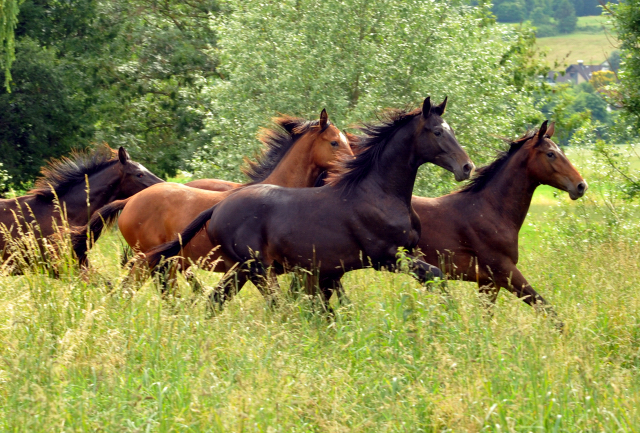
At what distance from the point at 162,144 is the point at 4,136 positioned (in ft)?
13.1

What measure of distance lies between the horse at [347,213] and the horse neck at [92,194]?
6.10 feet

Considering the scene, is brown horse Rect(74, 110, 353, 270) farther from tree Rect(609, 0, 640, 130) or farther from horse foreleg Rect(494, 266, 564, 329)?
tree Rect(609, 0, 640, 130)

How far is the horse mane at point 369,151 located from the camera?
19.8 feet

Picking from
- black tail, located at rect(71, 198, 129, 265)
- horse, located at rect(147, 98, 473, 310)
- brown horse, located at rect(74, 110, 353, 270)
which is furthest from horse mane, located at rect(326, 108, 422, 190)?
black tail, located at rect(71, 198, 129, 265)

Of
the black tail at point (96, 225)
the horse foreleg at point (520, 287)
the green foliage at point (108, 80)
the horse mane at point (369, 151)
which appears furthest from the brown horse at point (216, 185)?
the green foliage at point (108, 80)

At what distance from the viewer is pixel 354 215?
19.2 feet

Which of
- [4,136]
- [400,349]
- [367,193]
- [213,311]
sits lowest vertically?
[4,136]

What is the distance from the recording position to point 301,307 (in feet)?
17.9

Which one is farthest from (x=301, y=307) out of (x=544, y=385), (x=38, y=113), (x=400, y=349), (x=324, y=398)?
(x=38, y=113)

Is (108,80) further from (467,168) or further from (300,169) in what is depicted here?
(467,168)

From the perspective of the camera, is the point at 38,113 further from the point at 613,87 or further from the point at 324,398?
the point at 324,398

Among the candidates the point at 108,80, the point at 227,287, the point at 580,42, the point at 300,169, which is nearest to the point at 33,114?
the point at 108,80

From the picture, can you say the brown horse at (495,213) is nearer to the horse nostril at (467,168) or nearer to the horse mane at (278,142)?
the horse nostril at (467,168)

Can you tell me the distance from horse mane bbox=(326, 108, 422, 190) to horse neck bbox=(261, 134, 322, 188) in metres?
0.84
